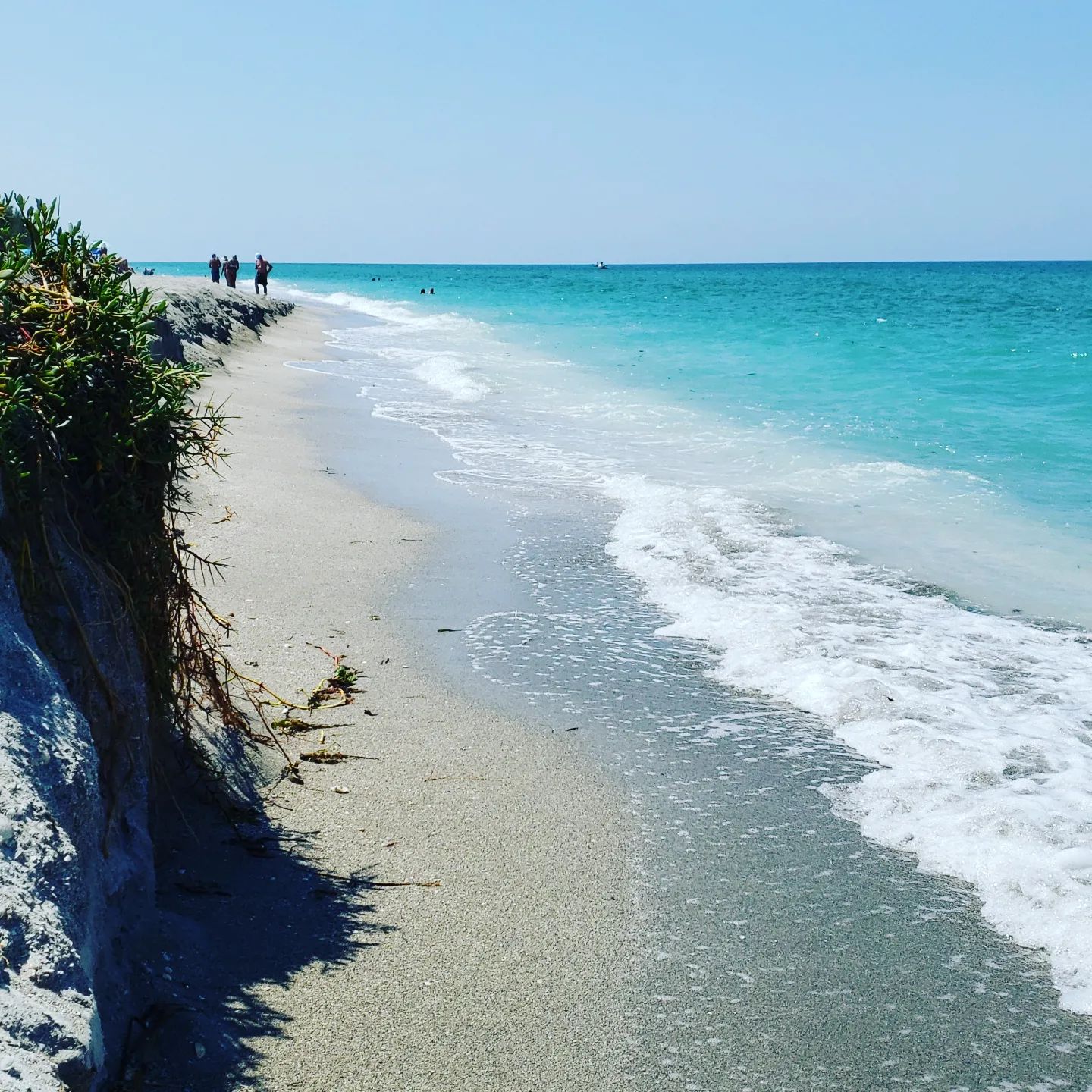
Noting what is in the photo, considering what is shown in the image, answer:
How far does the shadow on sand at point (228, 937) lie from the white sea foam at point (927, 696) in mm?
2460

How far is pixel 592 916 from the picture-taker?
4000mm

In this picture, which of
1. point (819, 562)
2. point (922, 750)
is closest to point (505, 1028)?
point (922, 750)

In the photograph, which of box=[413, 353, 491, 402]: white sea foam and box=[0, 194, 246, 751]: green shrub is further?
box=[413, 353, 491, 402]: white sea foam

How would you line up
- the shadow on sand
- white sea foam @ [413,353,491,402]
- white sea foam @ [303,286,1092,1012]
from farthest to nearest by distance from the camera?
white sea foam @ [413,353,491,402] → white sea foam @ [303,286,1092,1012] → the shadow on sand

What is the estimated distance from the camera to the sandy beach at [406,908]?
10.5ft

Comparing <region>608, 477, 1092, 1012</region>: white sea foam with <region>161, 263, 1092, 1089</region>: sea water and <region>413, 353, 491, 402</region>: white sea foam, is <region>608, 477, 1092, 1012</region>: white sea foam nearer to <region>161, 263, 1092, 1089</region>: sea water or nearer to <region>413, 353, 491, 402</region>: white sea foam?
<region>161, 263, 1092, 1089</region>: sea water

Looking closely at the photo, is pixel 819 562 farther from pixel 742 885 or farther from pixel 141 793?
pixel 141 793

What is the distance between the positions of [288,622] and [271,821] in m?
2.52

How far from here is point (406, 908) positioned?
13.0ft

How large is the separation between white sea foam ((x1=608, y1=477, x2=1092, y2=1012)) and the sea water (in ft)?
0.06

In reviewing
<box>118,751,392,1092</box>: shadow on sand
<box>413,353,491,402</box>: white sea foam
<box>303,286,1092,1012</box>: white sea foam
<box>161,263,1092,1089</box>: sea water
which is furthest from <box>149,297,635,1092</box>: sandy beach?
<box>413,353,491,402</box>: white sea foam

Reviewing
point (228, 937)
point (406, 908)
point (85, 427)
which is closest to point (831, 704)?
point (406, 908)

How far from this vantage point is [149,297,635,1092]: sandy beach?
10.5ft

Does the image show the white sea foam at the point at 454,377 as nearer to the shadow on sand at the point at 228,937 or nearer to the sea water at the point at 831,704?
the sea water at the point at 831,704
